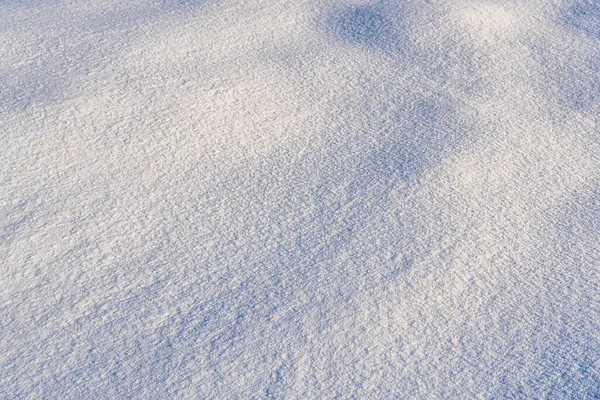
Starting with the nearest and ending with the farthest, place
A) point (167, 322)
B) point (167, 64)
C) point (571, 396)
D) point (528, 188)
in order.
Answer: point (571, 396) → point (167, 322) → point (528, 188) → point (167, 64)

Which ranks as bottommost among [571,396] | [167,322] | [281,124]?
[571,396]

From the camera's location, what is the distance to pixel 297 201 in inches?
102

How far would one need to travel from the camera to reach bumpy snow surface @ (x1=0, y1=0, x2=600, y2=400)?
80.0 inches

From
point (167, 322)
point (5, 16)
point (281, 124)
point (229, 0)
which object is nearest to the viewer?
point (167, 322)

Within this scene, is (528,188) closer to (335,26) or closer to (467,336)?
(467,336)

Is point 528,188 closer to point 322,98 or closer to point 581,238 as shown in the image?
point 581,238

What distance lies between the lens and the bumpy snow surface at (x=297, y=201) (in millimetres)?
2031

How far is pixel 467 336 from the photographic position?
2129 millimetres

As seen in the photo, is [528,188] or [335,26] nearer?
[528,188]

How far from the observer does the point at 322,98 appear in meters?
3.12

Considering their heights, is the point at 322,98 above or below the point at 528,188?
above

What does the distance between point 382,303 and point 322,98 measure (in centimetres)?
125

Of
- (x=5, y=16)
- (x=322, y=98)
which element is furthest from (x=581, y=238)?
(x=5, y=16)

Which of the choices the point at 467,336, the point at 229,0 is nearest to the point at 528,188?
the point at 467,336
